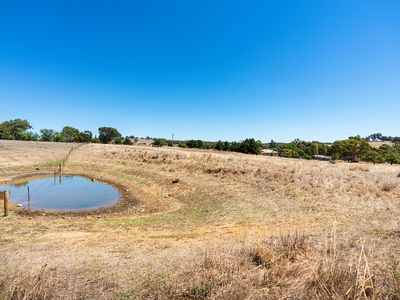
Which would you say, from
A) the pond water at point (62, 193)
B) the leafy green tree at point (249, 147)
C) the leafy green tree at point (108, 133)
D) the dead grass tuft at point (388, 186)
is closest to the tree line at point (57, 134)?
the leafy green tree at point (108, 133)

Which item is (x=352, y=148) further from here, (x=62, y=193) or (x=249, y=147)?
(x=62, y=193)

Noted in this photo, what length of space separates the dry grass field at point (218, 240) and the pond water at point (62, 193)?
1.85 metres

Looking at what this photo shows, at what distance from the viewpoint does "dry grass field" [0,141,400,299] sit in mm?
4039

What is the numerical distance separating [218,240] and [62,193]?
1910cm

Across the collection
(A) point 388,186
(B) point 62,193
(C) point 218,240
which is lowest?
(B) point 62,193

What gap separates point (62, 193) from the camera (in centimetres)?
2241

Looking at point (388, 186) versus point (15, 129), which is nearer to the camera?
point (388, 186)

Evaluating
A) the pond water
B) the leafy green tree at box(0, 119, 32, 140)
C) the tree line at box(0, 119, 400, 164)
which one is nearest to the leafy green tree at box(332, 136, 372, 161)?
the tree line at box(0, 119, 400, 164)

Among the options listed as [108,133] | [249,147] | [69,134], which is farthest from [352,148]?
[69,134]

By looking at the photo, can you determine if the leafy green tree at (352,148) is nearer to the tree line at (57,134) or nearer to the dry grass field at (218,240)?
the dry grass field at (218,240)

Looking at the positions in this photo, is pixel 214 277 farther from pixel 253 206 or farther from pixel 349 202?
pixel 349 202

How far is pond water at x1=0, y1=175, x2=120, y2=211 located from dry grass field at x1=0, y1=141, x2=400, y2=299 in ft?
6.06

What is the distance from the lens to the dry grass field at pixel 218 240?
13.3ft

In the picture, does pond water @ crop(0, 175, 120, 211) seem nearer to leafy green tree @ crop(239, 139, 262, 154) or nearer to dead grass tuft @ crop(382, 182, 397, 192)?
dead grass tuft @ crop(382, 182, 397, 192)
